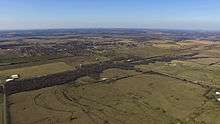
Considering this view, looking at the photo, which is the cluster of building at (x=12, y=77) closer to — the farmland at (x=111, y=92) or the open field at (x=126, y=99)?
the farmland at (x=111, y=92)

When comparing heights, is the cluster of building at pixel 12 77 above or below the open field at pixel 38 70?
above

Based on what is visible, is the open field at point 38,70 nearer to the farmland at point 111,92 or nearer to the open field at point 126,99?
the farmland at point 111,92

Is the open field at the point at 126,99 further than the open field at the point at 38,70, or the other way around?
the open field at the point at 38,70

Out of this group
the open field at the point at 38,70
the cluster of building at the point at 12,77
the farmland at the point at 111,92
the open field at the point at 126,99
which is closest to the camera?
the open field at the point at 126,99

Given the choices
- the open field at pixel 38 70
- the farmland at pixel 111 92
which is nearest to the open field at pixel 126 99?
the farmland at pixel 111 92

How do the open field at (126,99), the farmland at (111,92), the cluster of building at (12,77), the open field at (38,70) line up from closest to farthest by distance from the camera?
the open field at (126,99), the farmland at (111,92), the cluster of building at (12,77), the open field at (38,70)

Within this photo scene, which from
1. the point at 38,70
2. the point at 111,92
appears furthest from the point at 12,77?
the point at 111,92

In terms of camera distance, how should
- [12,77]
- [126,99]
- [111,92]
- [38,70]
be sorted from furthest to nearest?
[38,70] < [12,77] < [111,92] < [126,99]

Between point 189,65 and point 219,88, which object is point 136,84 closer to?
point 219,88

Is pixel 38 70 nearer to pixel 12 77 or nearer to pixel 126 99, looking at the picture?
pixel 12 77
